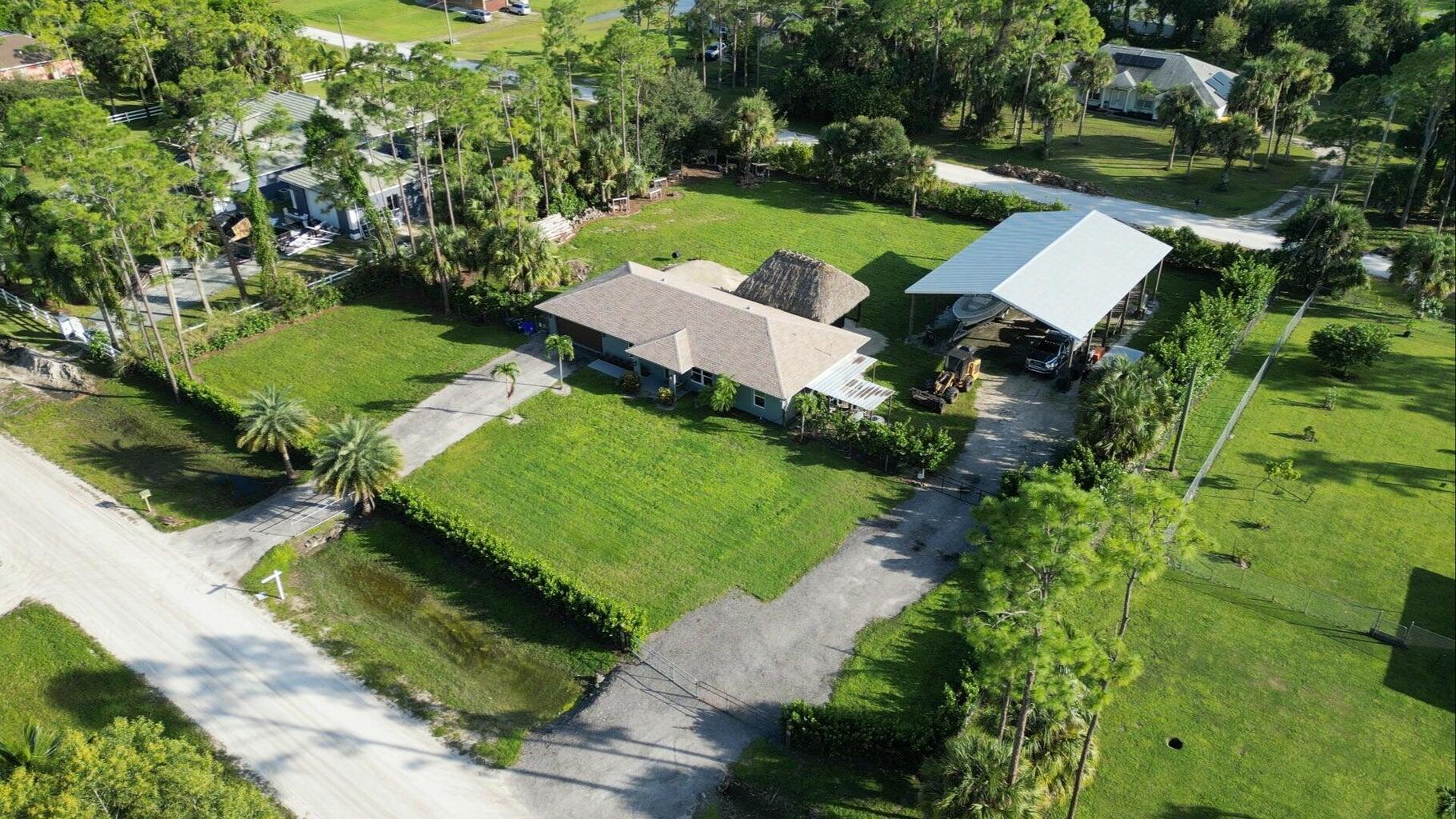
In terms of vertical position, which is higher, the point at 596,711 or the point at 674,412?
the point at 674,412

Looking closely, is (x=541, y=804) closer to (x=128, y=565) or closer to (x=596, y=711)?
(x=596, y=711)

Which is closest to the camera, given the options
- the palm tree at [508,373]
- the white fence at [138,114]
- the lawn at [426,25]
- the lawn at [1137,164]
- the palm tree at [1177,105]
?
the palm tree at [508,373]

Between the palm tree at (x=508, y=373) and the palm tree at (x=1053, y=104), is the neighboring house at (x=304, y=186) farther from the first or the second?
the palm tree at (x=1053, y=104)

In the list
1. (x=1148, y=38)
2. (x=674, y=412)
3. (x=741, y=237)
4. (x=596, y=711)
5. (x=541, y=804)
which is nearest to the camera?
(x=541, y=804)

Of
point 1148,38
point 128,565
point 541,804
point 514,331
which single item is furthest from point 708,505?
point 1148,38

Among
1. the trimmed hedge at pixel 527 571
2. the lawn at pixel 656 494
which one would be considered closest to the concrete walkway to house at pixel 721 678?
the lawn at pixel 656 494

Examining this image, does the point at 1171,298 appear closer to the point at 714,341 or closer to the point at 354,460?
the point at 714,341

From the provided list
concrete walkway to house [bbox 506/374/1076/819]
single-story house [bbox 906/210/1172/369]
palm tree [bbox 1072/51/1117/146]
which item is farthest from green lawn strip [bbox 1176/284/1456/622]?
palm tree [bbox 1072/51/1117/146]
